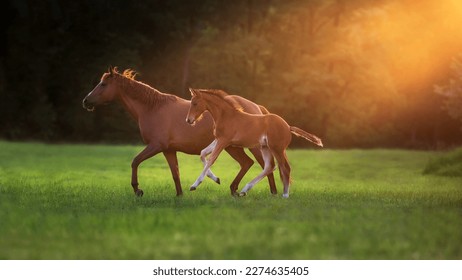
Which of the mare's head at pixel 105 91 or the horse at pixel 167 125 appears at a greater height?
the mare's head at pixel 105 91

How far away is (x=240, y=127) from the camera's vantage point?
13695mm

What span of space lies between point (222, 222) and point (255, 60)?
1505 inches

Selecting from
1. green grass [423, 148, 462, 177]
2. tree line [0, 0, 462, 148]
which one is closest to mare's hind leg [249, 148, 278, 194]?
green grass [423, 148, 462, 177]

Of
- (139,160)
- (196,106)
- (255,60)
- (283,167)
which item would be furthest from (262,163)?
(255,60)

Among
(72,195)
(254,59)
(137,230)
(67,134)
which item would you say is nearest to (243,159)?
(72,195)

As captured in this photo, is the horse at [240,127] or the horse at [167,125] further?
the horse at [167,125]

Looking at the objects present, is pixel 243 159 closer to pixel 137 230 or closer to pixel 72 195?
pixel 72 195

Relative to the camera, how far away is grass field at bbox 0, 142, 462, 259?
8633mm

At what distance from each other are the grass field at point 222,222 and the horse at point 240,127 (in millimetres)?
780

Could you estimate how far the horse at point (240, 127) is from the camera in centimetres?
1370

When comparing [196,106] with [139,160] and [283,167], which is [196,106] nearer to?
[139,160]

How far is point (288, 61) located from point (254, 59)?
200cm

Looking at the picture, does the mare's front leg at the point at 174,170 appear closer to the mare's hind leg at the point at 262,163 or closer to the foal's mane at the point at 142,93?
the foal's mane at the point at 142,93

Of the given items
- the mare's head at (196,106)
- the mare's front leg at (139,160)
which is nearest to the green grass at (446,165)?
the mare's front leg at (139,160)
